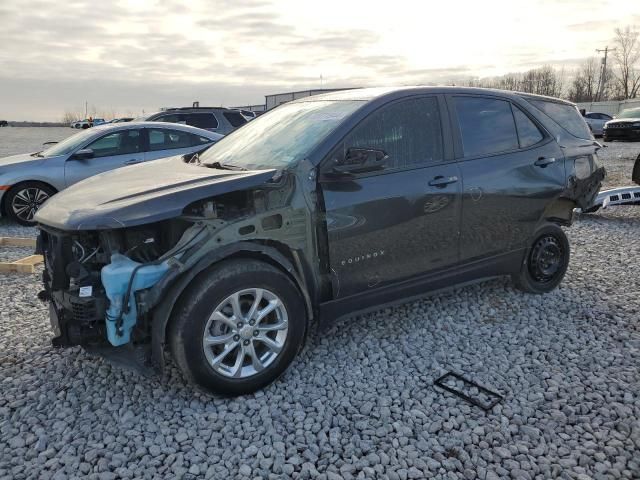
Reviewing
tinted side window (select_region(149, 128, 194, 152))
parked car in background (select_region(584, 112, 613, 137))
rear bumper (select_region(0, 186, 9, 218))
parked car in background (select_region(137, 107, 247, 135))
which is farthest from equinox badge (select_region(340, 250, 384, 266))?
parked car in background (select_region(584, 112, 613, 137))

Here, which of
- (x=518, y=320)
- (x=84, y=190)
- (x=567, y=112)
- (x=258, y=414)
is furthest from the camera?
(x=567, y=112)

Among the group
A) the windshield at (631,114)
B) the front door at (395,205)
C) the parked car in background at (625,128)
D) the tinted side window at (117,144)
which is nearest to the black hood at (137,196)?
the front door at (395,205)

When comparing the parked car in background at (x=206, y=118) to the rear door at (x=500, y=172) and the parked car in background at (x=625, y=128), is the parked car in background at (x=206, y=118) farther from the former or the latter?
the parked car in background at (x=625, y=128)

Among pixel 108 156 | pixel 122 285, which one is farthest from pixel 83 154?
pixel 122 285

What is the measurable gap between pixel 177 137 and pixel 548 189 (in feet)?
19.9

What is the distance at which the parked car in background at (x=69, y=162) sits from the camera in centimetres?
779

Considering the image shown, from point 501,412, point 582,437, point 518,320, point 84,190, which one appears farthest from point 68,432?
point 518,320

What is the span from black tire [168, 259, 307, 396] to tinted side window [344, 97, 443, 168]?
1.09 meters

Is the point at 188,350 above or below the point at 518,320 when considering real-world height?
above

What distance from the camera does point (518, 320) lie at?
423 centimetres

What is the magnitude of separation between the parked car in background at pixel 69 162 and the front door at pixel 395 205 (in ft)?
15.7

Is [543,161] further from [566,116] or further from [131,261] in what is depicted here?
[131,261]

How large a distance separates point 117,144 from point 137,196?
567cm

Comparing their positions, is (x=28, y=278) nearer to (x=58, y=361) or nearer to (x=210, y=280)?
(x=58, y=361)
